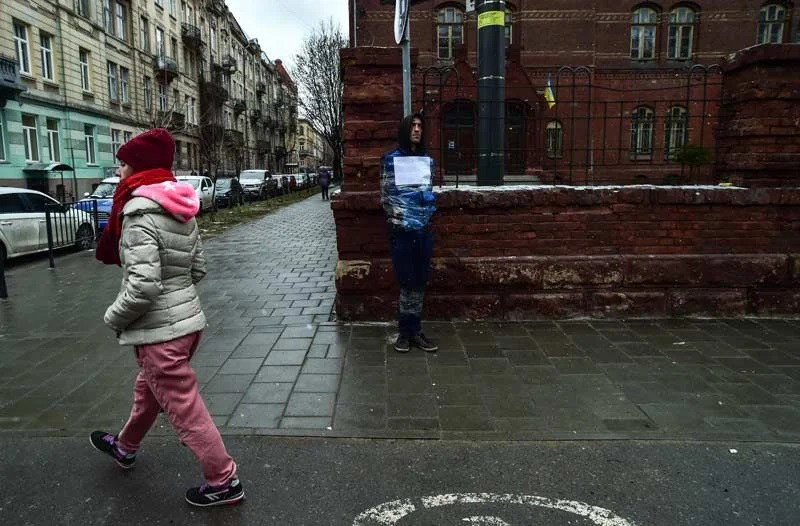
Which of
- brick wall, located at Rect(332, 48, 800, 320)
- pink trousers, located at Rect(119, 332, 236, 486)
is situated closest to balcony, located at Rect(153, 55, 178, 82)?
A: brick wall, located at Rect(332, 48, 800, 320)

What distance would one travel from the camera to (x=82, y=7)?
3108 cm

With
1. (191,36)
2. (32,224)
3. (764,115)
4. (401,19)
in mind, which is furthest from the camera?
(191,36)

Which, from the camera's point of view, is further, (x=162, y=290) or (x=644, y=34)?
(x=644, y=34)

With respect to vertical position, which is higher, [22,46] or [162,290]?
[22,46]

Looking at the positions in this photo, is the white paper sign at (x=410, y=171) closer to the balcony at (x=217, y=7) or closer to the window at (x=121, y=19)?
the window at (x=121, y=19)

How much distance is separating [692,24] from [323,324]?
3281cm

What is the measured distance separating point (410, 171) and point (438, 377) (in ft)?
5.63

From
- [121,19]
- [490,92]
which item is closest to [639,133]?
[490,92]

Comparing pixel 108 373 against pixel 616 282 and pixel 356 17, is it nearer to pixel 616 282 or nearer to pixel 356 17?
pixel 616 282

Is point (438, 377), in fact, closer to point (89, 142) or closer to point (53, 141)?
point (53, 141)

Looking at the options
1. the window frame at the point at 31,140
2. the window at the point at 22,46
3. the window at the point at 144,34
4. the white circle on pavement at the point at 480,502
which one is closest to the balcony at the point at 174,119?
the window at the point at 144,34

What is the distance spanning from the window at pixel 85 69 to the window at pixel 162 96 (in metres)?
9.58

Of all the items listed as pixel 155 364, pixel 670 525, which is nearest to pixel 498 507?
pixel 670 525

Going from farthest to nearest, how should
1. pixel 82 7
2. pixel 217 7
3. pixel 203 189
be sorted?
1. pixel 217 7
2. pixel 82 7
3. pixel 203 189
